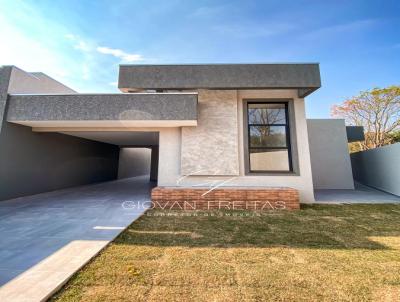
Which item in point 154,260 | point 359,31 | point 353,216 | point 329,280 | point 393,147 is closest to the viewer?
point 329,280

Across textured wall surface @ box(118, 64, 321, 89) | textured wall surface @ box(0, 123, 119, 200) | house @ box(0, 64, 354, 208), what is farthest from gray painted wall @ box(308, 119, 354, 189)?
textured wall surface @ box(0, 123, 119, 200)

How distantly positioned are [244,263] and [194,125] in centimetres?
450

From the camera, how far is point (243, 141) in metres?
6.29

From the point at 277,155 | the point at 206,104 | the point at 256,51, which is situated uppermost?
the point at 256,51

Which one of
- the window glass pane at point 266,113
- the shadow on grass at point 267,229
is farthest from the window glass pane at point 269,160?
the shadow on grass at point 267,229

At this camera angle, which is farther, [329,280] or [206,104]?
[206,104]

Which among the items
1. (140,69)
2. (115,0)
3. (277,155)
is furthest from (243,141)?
(115,0)

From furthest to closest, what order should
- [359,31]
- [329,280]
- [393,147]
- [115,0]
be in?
1. [393,147]
2. [359,31]
3. [115,0]
4. [329,280]

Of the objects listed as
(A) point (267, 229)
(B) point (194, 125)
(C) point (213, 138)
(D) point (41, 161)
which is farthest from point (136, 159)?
(A) point (267, 229)

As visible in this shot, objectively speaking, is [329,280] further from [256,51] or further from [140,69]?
[256,51]

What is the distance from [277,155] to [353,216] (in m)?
2.74

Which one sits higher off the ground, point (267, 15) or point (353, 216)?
point (267, 15)

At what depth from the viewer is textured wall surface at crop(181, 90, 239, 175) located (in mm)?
6012

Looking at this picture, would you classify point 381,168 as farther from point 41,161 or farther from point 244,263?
point 41,161
